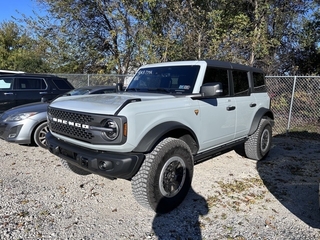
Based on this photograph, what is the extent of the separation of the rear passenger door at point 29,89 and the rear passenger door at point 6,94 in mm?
131

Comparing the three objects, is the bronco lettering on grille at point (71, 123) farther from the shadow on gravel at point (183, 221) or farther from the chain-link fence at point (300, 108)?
the chain-link fence at point (300, 108)

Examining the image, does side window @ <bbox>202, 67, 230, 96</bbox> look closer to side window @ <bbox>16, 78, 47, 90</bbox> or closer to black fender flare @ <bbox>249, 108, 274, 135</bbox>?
black fender flare @ <bbox>249, 108, 274, 135</bbox>

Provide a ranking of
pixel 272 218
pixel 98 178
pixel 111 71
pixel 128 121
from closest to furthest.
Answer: pixel 128 121 → pixel 272 218 → pixel 98 178 → pixel 111 71

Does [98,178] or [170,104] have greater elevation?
[170,104]

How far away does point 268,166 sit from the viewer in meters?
5.05

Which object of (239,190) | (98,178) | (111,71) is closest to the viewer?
(239,190)

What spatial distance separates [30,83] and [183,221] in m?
6.64

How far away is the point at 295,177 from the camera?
4469 mm

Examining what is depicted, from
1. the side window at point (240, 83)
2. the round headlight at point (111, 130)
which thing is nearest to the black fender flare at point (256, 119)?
the side window at point (240, 83)

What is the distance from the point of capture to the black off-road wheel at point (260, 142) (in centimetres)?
507

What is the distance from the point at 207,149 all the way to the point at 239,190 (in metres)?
0.81

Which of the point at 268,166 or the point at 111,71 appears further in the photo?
the point at 111,71

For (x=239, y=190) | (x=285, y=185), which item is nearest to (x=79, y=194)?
(x=239, y=190)

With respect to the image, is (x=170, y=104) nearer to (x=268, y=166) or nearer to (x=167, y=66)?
(x=167, y=66)
